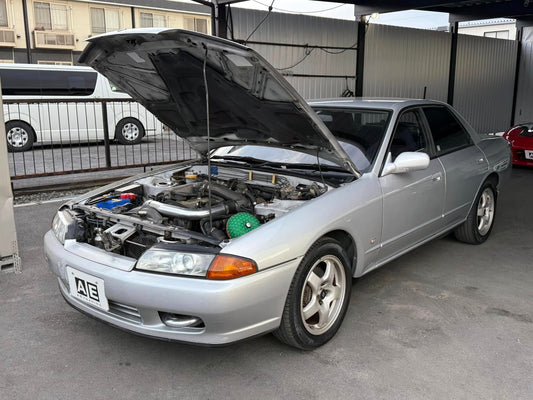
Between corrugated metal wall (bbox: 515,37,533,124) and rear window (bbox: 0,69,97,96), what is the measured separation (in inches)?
545

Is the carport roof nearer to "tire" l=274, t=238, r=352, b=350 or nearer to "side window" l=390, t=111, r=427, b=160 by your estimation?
"side window" l=390, t=111, r=427, b=160

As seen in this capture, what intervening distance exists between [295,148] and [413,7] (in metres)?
9.64

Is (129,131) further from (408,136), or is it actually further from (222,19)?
(408,136)

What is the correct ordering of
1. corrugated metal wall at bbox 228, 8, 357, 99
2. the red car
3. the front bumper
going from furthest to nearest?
corrugated metal wall at bbox 228, 8, 357, 99
the red car
the front bumper

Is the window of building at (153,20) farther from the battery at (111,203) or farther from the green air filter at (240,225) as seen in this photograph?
the green air filter at (240,225)

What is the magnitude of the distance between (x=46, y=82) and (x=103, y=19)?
15406 millimetres

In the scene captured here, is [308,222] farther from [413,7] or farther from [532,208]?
[413,7]

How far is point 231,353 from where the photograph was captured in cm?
289

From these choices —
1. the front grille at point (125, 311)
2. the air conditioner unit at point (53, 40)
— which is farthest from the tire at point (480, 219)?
the air conditioner unit at point (53, 40)

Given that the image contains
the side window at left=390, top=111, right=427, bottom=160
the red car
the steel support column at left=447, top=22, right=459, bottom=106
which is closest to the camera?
the side window at left=390, top=111, right=427, bottom=160

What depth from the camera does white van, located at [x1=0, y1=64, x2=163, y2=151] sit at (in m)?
12.1

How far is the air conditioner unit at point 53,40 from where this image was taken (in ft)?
79.4

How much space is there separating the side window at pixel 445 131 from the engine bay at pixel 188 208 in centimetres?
151

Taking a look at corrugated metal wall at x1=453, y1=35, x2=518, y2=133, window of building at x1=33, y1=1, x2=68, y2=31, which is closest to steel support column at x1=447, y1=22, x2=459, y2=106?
corrugated metal wall at x1=453, y1=35, x2=518, y2=133
